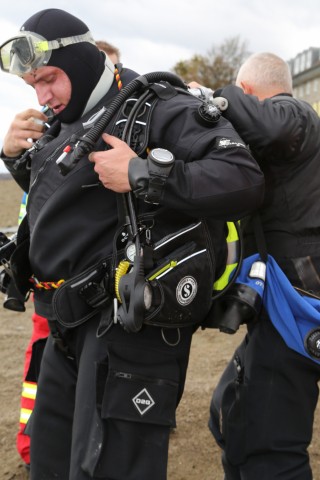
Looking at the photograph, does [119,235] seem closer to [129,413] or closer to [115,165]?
[115,165]

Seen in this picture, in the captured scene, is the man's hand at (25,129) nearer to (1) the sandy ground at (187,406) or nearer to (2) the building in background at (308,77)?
(1) the sandy ground at (187,406)

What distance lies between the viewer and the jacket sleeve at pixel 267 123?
108 inches

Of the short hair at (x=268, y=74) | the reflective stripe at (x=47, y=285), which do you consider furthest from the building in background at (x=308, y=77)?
the reflective stripe at (x=47, y=285)

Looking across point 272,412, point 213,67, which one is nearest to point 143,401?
point 272,412

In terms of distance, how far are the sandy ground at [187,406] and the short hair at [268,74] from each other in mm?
2289

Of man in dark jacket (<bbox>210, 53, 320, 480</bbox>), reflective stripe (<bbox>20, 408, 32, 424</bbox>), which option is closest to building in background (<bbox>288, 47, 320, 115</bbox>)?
reflective stripe (<bbox>20, 408, 32, 424</bbox>)

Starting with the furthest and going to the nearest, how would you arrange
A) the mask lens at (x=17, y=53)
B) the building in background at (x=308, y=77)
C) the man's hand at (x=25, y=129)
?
the building in background at (x=308, y=77) → the man's hand at (x=25, y=129) → the mask lens at (x=17, y=53)

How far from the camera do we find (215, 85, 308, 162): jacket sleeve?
2.74m

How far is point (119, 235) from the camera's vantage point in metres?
2.41

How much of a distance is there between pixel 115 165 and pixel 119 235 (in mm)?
278

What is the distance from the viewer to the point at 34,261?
2654mm

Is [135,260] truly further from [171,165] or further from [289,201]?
[289,201]

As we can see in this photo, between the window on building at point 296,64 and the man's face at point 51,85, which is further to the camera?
the window on building at point 296,64

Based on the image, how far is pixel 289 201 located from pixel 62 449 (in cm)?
149
